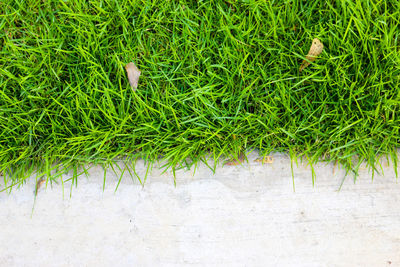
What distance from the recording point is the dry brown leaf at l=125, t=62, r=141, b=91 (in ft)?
5.33

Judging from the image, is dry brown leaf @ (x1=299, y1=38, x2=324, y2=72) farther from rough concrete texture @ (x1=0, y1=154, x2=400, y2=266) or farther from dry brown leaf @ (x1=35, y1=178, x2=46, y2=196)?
dry brown leaf @ (x1=35, y1=178, x2=46, y2=196)

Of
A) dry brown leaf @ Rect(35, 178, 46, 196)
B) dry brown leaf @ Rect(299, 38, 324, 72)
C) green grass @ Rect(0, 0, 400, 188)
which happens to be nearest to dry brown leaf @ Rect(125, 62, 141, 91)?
green grass @ Rect(0, 0, 400, 188)

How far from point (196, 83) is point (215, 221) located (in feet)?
2.42

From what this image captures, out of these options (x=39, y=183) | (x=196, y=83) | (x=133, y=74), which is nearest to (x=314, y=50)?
(x=196, y=83)

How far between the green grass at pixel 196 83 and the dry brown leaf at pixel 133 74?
0.12 feet

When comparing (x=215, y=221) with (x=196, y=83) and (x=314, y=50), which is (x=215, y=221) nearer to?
(x=196, y=83)

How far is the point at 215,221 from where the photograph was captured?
5.21ft

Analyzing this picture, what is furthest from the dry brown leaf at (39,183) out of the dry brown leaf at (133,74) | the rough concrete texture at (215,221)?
the dry brown leaf at (133,74)

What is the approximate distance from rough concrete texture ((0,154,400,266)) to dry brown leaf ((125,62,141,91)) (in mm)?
456

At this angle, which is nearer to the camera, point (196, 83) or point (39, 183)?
point (196, 83)

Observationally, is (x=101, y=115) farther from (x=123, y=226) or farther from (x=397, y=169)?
(x=397, y=169)

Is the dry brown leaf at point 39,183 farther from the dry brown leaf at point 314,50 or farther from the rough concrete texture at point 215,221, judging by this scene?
the dry brown leaf at point 314,50

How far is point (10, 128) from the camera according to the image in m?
1.66

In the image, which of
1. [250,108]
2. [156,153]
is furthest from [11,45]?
[250,108]
